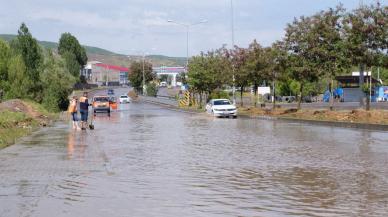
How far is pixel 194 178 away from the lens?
1310cm

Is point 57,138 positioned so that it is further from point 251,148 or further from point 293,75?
point 293,75

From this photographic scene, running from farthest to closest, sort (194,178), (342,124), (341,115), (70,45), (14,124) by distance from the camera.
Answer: (70,45) < (341,115) < (342,124) < (14,124) < (194,178)

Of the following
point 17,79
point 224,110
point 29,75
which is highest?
point 29,75

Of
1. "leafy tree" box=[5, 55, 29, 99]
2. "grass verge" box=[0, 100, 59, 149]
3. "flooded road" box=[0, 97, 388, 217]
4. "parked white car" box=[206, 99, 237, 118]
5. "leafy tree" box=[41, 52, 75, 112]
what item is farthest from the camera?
"leafy tree" box=[41, 52, 75, 112]

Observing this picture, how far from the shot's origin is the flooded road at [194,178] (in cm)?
959

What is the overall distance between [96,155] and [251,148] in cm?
549

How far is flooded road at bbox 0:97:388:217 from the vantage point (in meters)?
9.59

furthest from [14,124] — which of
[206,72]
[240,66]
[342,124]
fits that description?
[206,72]

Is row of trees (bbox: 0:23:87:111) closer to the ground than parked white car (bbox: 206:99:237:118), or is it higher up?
higher up

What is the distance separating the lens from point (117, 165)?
604 inches

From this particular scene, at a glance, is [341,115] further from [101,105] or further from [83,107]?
[101,105]

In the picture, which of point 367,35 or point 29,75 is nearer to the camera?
point 367,35

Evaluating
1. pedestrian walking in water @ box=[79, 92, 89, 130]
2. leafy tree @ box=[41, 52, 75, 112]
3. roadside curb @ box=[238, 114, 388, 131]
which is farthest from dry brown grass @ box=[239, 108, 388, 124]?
leafy tree @ box=[41, 52, 75, 112]

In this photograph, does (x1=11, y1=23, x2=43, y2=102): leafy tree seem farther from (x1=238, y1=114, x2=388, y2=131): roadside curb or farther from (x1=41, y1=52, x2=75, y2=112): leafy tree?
(x1=238, y1=114, x2=388, y2=131): roadside curb
